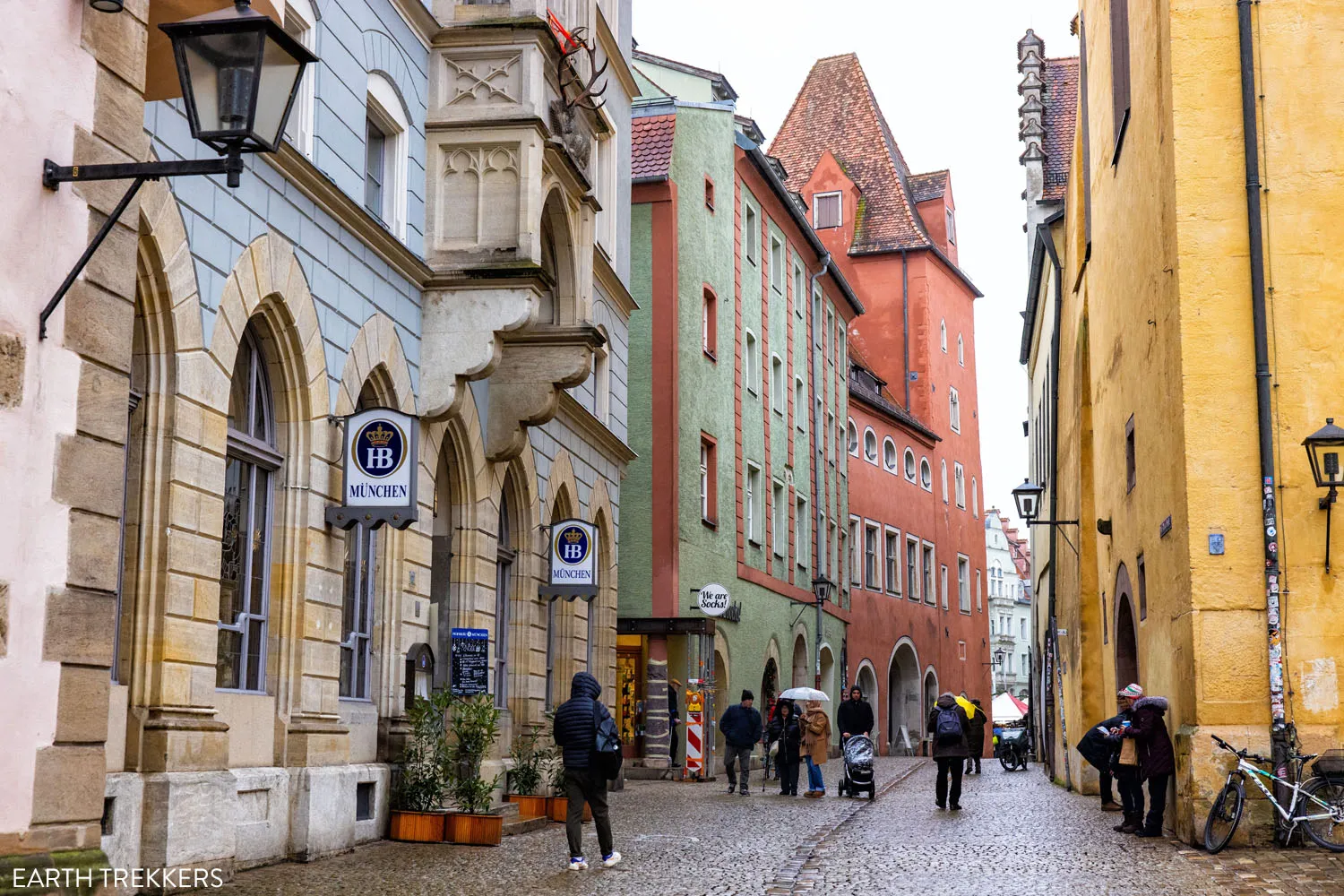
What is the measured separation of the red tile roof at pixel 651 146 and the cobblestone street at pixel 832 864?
16294 mm

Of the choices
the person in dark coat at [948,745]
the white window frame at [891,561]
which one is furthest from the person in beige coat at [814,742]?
the white window frame at [891,561]

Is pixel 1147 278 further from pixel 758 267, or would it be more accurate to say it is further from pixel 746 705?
pixel 758 267

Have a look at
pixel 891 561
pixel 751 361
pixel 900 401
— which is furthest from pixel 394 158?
pixel 900 401

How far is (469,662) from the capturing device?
17516mm

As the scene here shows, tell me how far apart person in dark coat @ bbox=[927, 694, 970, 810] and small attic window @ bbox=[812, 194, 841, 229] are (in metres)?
41.2

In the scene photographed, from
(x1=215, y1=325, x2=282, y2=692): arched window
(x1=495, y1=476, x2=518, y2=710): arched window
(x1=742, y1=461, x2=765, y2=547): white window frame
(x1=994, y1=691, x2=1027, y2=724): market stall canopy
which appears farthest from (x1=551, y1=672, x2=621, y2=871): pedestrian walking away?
(x1=994, y1=691, x2=1027, y2=724): market stall canopy

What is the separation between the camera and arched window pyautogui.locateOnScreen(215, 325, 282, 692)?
1316 centimetres

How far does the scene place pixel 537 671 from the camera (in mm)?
21859

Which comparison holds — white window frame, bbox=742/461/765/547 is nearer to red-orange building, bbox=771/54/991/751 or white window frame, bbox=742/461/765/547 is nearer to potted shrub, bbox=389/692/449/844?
red-orange building, bbox=771/54/991/751

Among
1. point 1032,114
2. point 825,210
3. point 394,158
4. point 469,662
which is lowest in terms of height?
point 469,662

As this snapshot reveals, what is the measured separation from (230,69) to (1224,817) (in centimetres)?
1094

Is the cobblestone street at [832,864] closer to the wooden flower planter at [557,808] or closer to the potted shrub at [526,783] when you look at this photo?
the wooden flower planter at [557,808]

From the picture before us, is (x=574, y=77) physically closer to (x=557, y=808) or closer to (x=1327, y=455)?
(x=557, y=808)

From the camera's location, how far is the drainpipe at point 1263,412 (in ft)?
48.4
